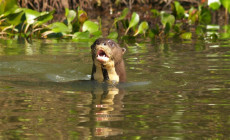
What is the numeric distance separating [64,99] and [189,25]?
8344mm

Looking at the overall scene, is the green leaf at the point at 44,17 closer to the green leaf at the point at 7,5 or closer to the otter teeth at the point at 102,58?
the green leaf at the point at 7,5

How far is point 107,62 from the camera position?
595 centimetres

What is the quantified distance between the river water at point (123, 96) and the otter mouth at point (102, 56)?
12.0 inches

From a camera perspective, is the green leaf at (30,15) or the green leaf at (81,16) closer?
the green leaf at (30,15)

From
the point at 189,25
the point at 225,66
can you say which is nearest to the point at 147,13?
the point at 189,25

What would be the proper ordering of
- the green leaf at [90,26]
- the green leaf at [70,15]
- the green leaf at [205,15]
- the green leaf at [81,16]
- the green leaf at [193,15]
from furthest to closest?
the green leaf at [205,15] < the green leaf at [193,15] < the green leaf at [81,16] < the green leaf at [70,15] < the green leaf at [90,26]

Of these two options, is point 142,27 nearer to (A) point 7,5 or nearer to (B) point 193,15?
(A) point 7,5

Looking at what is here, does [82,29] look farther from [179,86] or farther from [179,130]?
[179,130]

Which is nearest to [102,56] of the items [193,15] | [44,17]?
[44,17]

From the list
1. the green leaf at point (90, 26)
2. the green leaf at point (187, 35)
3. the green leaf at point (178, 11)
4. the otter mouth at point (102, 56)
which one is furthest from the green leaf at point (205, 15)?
the otter mouth at point (102, 56)

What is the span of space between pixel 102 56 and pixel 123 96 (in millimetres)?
746

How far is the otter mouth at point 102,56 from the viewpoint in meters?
5.74

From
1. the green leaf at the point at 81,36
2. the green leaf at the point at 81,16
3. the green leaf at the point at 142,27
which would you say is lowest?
the green leaf at the point at 81,36

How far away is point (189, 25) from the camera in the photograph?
13.0 metres
